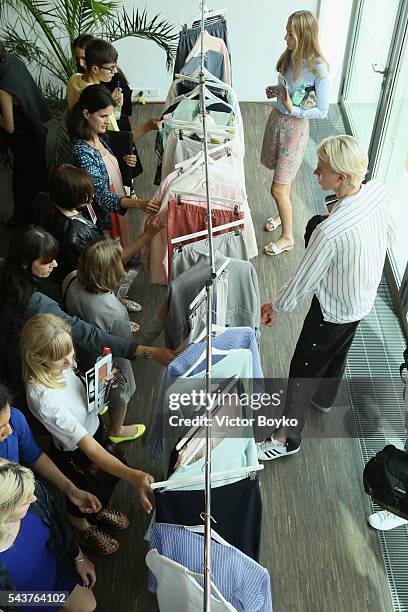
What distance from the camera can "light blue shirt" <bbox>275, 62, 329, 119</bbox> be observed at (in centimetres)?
440

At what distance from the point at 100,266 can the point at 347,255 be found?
43.3 inches

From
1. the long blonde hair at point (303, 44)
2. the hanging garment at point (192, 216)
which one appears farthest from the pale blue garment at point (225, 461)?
the long blonde hair at point (303, 44)

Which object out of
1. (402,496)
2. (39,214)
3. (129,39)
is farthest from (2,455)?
(129,39)

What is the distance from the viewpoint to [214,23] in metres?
4.82

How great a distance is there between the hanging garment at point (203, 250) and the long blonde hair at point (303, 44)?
171 cm

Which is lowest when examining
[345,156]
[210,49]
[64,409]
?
[64,409]

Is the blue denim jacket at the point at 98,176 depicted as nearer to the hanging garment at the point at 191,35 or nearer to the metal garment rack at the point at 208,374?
the metal garment rack at the point at 208,374

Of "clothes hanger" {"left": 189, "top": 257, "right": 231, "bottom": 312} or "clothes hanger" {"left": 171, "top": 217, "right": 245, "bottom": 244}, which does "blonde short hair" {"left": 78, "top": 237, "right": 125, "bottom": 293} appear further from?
"clothes hanger" {"left": 189, "top": 257, "right": 231, "bottom": 312}

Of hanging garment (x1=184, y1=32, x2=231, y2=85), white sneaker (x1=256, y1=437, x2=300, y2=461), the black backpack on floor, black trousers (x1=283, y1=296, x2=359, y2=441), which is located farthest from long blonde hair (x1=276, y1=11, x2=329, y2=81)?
white sneaker (x1=256, y1=437, x2=300, y2=461)

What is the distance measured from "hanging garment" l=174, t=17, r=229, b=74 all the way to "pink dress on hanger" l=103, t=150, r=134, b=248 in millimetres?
1084

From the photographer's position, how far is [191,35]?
4.63 meters

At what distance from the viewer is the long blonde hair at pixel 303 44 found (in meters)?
4.24

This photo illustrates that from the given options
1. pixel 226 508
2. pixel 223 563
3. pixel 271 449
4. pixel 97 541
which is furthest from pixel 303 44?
pixel 223 563

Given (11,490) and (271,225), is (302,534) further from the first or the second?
(271,225)
